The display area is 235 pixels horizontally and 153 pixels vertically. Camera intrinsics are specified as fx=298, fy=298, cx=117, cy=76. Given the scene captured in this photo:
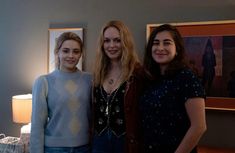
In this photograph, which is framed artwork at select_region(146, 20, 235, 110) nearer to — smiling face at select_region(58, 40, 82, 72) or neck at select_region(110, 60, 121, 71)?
neck at select_region(110, 60, 121, 71)

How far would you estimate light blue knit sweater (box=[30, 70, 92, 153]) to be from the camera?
176 centimetres

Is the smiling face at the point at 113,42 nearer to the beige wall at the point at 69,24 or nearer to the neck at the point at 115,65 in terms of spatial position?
the neck at the point at 115,65

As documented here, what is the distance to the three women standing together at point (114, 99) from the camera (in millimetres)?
1534

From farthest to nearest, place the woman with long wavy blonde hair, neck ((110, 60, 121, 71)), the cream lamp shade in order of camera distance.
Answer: the cream lamp shade
neck ((110, 60, 121, 71))
the woman with long wavy blonde hair

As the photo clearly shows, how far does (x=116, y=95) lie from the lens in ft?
5.71

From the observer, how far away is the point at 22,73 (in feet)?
10.5

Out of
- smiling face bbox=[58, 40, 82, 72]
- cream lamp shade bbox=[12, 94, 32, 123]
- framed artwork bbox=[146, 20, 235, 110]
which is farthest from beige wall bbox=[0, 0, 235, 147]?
smiling face bbox=[58, 40, 82, 72]

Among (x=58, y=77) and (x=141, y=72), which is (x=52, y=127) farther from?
(x=141, y=72)

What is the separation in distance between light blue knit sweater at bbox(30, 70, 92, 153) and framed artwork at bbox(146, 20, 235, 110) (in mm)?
983

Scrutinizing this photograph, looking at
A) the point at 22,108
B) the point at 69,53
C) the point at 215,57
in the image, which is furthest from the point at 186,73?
the point at 22,108

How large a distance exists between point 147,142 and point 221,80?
1045 mm

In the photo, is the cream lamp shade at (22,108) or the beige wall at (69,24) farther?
the cream lamp shade at (22,108)

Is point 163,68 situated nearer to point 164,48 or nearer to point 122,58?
point 164,48

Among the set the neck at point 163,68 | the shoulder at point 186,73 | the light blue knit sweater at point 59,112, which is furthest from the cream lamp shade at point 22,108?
the shoulder at point 186,73
